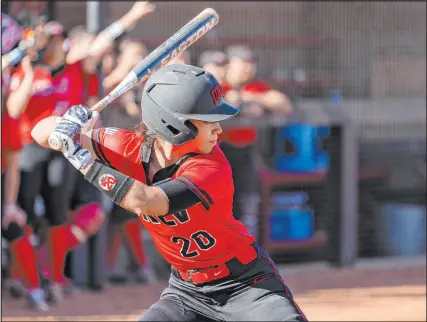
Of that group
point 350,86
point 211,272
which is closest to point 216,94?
point 211,272

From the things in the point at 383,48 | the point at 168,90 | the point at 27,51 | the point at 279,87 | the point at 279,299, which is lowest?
the point at 279,299

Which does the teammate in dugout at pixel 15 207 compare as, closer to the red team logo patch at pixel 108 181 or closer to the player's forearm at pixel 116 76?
the player's forearm at pixel 116 76

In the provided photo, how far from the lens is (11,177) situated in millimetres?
6879

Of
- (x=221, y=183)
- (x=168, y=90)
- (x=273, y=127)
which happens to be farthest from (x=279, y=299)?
(x=273, y=127)

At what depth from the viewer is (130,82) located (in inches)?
171

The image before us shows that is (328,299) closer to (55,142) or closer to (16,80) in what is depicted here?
(16,80)

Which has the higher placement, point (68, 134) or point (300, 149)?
Result: point (300, 149)

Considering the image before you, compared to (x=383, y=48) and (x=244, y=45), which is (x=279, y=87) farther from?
(x=383, y=48)

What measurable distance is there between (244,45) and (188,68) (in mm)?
4408

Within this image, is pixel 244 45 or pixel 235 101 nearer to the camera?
pixel 235 101

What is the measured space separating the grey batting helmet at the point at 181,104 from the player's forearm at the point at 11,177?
3019 millimetres

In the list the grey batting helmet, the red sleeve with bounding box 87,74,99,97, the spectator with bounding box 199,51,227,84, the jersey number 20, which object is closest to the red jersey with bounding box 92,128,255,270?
the jersey number 20

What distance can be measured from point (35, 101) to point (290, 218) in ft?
8.34

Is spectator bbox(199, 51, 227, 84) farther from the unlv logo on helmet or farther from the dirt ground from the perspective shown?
the unlv logo on helmet
